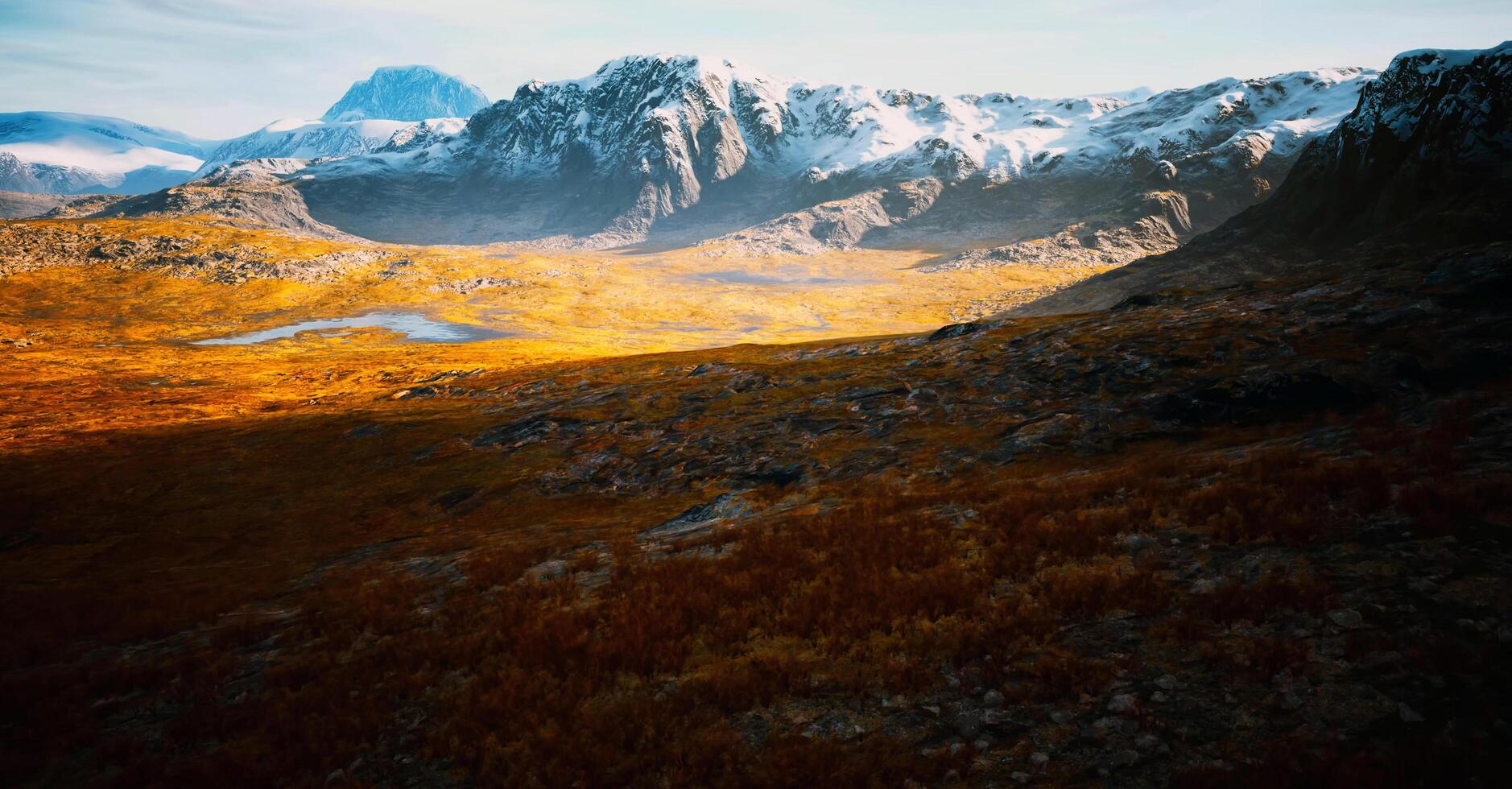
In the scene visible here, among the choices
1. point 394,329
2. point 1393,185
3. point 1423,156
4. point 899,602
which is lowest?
point 394,329

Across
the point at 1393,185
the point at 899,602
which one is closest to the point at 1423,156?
the point at 1393,185

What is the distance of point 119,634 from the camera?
57.3 feet

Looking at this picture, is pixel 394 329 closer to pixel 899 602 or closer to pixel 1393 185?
pixel 899 602

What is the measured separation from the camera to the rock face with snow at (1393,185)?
9112 cm

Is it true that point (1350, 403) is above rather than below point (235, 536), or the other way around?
above

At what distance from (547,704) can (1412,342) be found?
130 ft

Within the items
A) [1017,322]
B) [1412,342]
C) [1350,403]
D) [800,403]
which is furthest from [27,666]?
[1017,322]

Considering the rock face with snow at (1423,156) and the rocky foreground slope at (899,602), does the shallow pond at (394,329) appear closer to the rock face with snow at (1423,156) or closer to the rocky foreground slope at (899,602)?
the rocky foreground slope at (899,602)

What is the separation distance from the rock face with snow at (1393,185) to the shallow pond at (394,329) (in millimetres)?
142451

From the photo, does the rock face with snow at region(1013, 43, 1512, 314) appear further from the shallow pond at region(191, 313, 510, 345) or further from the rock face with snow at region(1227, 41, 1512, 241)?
the shallow pond at region(191, 313, 510, 345)

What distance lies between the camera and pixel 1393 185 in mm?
105250

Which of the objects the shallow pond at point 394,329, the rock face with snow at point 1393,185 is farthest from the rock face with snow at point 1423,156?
the shallow pond at point 394,329

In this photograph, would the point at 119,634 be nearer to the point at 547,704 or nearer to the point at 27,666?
the point at 27,666

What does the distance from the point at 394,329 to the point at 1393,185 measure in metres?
205
